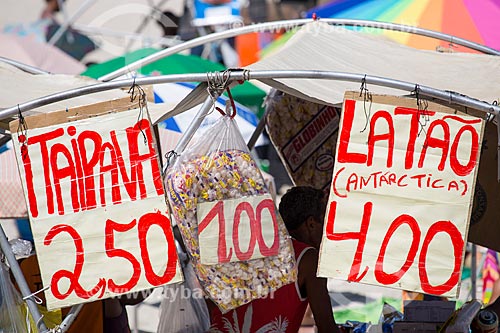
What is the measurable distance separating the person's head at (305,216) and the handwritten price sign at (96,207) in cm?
95

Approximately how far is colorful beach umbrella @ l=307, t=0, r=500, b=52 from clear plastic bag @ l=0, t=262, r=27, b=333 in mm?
3639

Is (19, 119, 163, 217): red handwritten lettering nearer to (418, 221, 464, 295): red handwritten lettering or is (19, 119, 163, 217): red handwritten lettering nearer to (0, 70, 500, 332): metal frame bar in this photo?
(0, 70, 500, 332): metal frame bar

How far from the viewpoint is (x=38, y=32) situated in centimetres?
899

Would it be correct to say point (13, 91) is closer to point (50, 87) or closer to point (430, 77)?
point (50, 87)

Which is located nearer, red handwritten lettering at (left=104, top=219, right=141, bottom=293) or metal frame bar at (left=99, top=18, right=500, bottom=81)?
red handwritten lettering at (left=104, top=219, right=141, bottom=293)

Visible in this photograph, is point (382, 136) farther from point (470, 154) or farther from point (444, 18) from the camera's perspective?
point (444, 18)

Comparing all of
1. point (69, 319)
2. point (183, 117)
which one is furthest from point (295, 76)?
point (183, 117)

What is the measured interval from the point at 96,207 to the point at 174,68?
138 inches

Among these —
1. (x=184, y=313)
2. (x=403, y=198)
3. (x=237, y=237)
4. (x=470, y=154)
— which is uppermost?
(x=470, y=154)

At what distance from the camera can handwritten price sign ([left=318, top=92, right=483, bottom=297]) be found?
2.90 m

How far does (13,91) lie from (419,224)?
1.84 metres

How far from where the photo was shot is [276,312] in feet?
11.5

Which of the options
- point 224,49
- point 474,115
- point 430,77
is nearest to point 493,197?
point 430,77

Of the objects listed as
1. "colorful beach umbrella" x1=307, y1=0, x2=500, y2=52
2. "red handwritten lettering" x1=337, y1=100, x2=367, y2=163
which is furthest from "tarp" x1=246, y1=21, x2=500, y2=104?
"colorful beach umbrella" x1=307, y1=0, x2=500, y2=52
